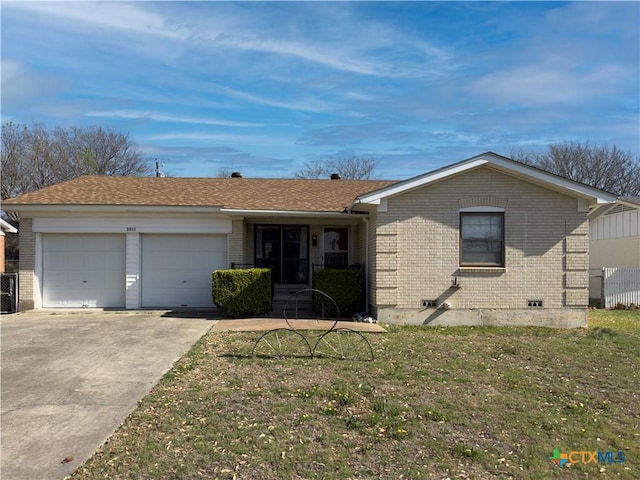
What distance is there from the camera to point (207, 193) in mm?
16562

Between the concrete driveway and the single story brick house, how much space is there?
191 centimetres

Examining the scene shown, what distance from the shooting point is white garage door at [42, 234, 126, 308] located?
15148 mm

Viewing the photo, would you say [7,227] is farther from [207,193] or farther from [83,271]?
[207,193]

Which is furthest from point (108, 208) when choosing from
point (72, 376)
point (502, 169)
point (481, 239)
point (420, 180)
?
point (502, 169)

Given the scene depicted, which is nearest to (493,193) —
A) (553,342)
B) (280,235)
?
(553,342)

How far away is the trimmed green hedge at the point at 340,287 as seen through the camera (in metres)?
13.5

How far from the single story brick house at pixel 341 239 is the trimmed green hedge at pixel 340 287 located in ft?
1.23

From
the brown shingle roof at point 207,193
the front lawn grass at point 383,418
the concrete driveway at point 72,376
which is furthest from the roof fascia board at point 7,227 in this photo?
the front lawn grass at point 383,418

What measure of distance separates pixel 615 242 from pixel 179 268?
17.2m

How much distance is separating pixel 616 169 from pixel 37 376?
40.8 metres

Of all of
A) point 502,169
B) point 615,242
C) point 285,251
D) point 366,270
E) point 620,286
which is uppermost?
point 502,169

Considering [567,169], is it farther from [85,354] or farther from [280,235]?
[85,354]

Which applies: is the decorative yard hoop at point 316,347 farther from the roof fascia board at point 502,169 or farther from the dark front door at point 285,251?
the dark front door at point 285,251

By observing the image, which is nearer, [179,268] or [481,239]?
[481,239]
